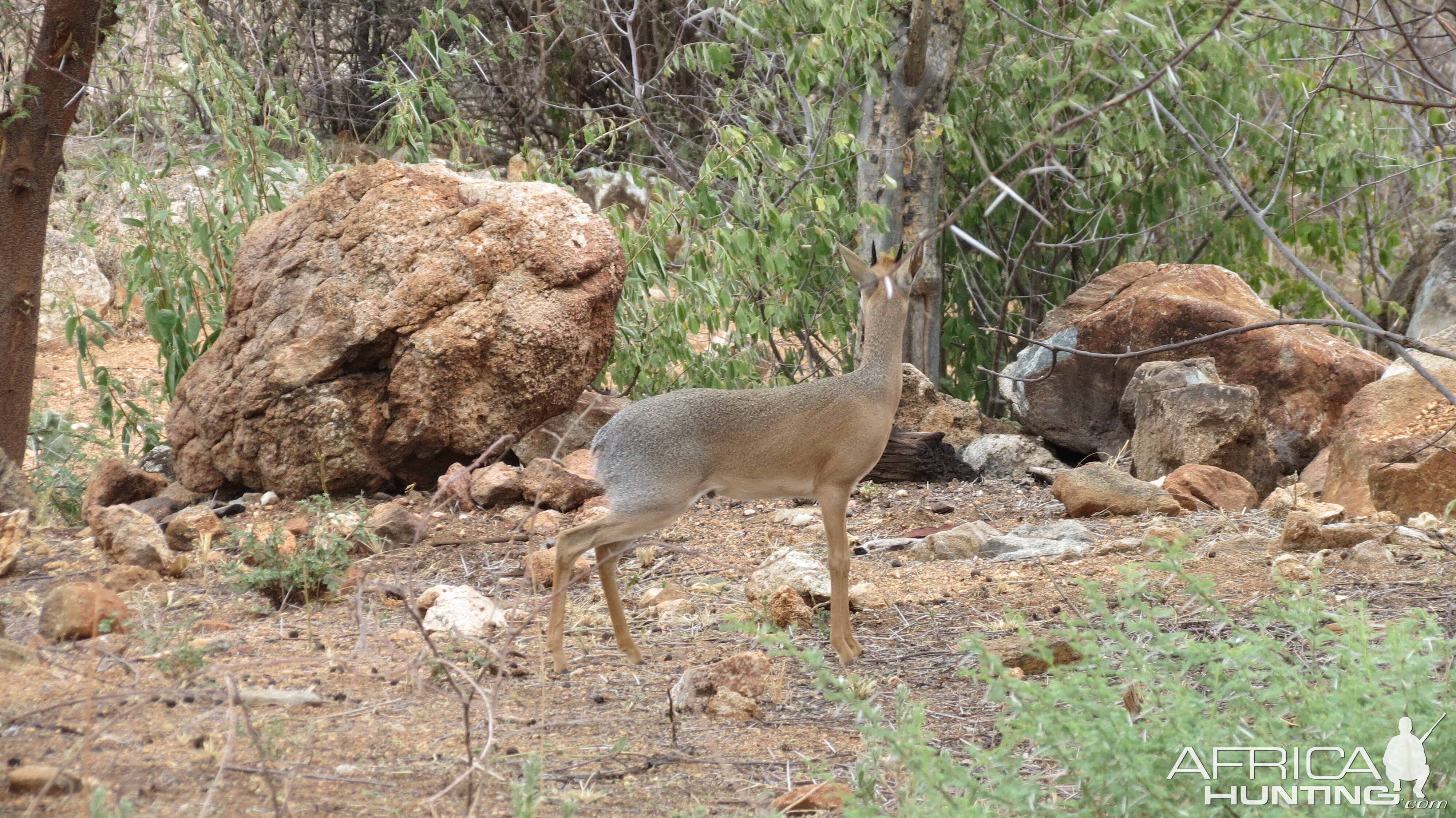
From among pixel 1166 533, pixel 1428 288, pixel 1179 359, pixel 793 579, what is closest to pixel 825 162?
pixel 1179 359

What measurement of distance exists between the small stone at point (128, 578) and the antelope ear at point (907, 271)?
11.7ft

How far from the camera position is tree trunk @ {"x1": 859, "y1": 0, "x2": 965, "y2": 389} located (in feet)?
27.0

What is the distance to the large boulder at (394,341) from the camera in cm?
707

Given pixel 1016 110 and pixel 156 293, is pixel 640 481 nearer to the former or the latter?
pixel 156 293

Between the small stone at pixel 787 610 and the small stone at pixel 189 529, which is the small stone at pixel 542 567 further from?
the small stone at pixel 189 529

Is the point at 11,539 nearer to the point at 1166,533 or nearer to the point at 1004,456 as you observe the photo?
the point at 1166,533

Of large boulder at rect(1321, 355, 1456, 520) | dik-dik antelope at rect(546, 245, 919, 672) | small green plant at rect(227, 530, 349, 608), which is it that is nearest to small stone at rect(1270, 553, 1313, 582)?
large boulder at rect(1321, 355, 1456, 520)

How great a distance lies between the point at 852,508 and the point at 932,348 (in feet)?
6.95

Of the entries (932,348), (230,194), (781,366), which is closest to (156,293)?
(230,194)

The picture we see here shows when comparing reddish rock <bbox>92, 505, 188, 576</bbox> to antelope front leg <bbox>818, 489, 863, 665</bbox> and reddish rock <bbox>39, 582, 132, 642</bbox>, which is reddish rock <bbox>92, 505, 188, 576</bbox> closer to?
reddish rock <bbox>39, 582, 132, 642</bbox>

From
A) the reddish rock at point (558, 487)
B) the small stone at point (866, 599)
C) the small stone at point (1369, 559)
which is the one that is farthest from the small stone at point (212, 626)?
the small stone at point (1369, 559)

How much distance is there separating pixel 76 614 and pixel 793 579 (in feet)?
8.84

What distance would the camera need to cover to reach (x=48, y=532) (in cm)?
674

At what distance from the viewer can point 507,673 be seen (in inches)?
167
